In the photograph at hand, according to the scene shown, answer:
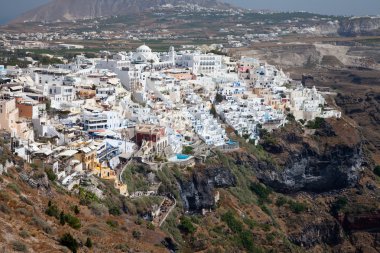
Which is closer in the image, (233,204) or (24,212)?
(24,212)

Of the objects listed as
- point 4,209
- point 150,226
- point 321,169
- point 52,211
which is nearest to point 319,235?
point 321,169

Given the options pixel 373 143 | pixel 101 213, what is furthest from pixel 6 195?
pixel 373 143

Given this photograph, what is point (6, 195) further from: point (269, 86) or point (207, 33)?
point (207, 33)

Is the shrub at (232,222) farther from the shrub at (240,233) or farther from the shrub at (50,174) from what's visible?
the shrub at (50,174)

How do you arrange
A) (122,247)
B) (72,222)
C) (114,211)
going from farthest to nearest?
1. (114,211)
2. (122,247)
3. (72,222)

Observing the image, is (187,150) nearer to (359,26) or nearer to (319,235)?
(319,235)

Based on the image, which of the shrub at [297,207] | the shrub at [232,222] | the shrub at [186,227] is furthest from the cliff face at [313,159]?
the shrub at [186,227]

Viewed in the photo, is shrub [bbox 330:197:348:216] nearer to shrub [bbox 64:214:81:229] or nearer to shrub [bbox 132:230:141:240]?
shrub [bbox 132:230:141:240]
